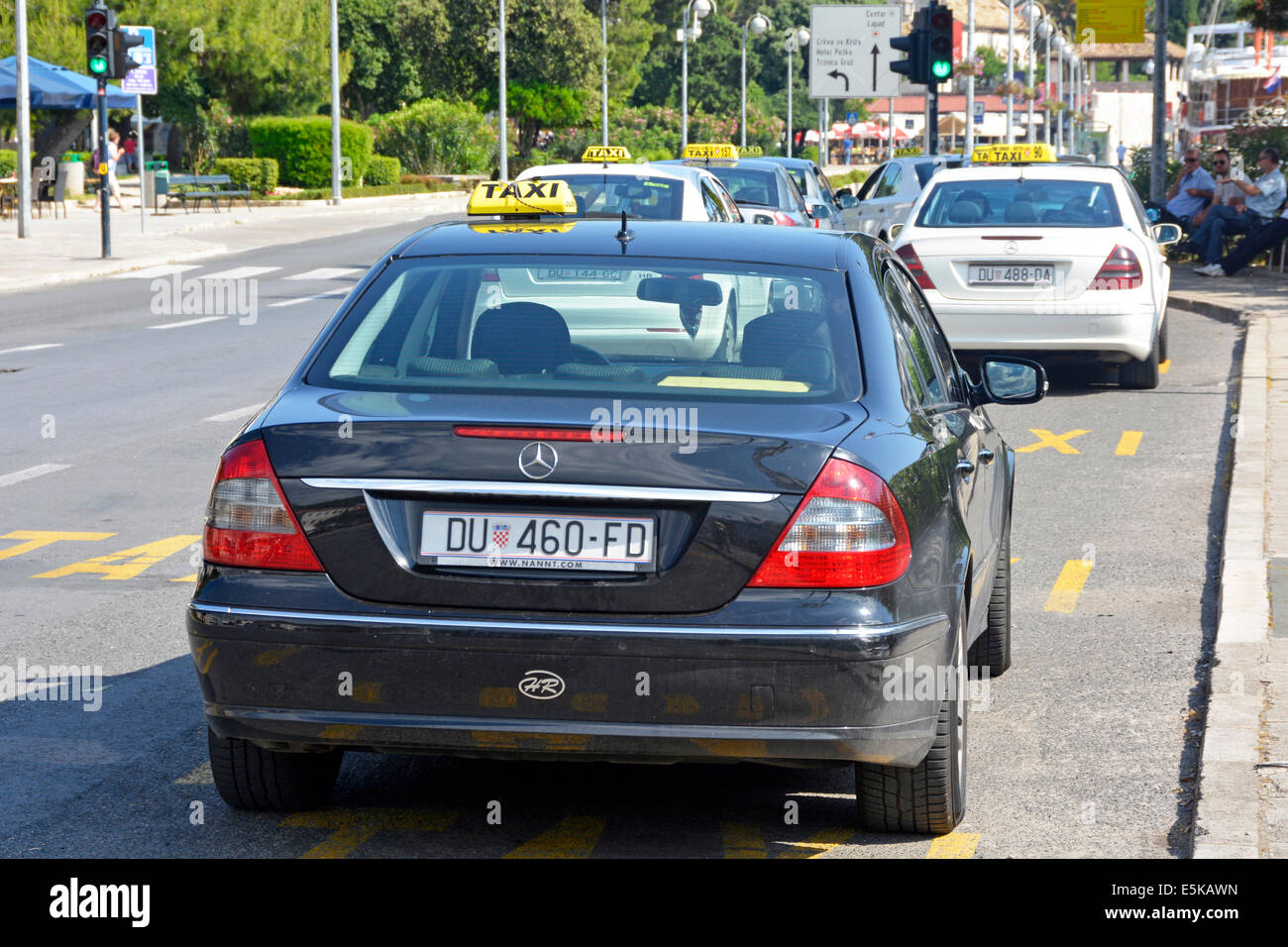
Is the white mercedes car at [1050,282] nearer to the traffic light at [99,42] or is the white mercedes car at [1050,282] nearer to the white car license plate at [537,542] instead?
the white car license plate at [537,542]

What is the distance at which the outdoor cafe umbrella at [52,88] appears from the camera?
38.2 metres

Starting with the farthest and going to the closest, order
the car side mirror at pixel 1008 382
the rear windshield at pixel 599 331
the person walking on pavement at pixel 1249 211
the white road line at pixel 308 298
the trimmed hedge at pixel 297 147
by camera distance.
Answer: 1. the trimmed hedge at pixel 297 147
2. the person walking on pavement at pixel 1249 211
3. the white road line at pixel 308 298
4. the car side mirror at pixel 1008 382
5. the rear windshield at pixel 599 331

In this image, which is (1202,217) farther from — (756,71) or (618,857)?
(756,71)

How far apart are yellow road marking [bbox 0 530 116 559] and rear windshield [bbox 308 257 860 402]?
4157mm

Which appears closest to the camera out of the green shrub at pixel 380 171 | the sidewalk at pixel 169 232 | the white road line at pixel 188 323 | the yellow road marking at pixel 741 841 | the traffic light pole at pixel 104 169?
the yellow road marking at pixel 741 841

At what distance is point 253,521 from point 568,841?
3.61 ft

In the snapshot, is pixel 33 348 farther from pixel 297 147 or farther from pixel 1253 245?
pixel 297 147

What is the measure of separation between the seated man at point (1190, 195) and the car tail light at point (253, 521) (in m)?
23.0

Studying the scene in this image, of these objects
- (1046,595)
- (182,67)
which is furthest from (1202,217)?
(182,67)

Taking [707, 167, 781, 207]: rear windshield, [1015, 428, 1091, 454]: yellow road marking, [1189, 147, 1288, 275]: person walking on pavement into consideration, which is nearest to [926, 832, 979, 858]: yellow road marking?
[1015, 428, 1091, 454]: yellow road marking

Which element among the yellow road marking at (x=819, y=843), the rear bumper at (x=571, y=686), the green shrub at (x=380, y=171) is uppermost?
the green shrub at (x=380, y=171)

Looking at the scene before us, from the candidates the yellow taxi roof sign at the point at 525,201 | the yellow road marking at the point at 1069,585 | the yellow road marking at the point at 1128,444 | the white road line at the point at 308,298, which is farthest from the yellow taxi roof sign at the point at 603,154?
the yellow taxi roof sign at the point at 525,201

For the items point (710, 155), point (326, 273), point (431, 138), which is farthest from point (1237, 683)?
point (431, 138)

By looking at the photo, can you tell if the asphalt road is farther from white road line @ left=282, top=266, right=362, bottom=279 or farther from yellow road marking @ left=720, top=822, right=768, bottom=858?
white road line @ left=282, top=266, right=362, bottom=279
